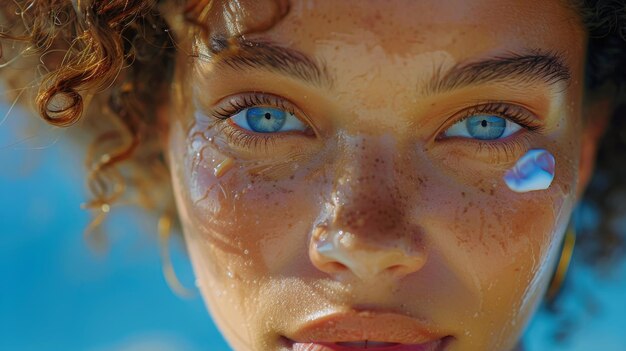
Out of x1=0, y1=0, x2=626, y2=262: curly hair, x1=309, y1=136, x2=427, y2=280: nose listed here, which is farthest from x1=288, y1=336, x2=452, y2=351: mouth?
x1=0, y1=0, x2=626, y2=262: curly hair

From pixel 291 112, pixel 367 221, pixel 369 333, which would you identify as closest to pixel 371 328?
pixel 369 333

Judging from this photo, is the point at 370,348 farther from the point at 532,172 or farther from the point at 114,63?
the point at 114,63

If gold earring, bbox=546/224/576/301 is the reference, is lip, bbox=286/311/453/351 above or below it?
below

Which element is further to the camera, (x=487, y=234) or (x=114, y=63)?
(x=114, y=63)

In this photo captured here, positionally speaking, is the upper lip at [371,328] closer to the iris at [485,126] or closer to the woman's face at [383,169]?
the woman's face at [383,169]

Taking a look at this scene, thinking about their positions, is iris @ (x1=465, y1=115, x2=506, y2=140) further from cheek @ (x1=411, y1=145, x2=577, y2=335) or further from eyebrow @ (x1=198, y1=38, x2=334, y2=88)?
eyebrow @ (x1=198, y1=38, x2=334, y2=88)

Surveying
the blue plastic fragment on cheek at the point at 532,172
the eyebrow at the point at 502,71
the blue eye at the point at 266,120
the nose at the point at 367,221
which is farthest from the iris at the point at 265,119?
the blue plastic fragment on cheek at the point at 532,172

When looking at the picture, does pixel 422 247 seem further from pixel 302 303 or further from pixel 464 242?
pixel 302 303
